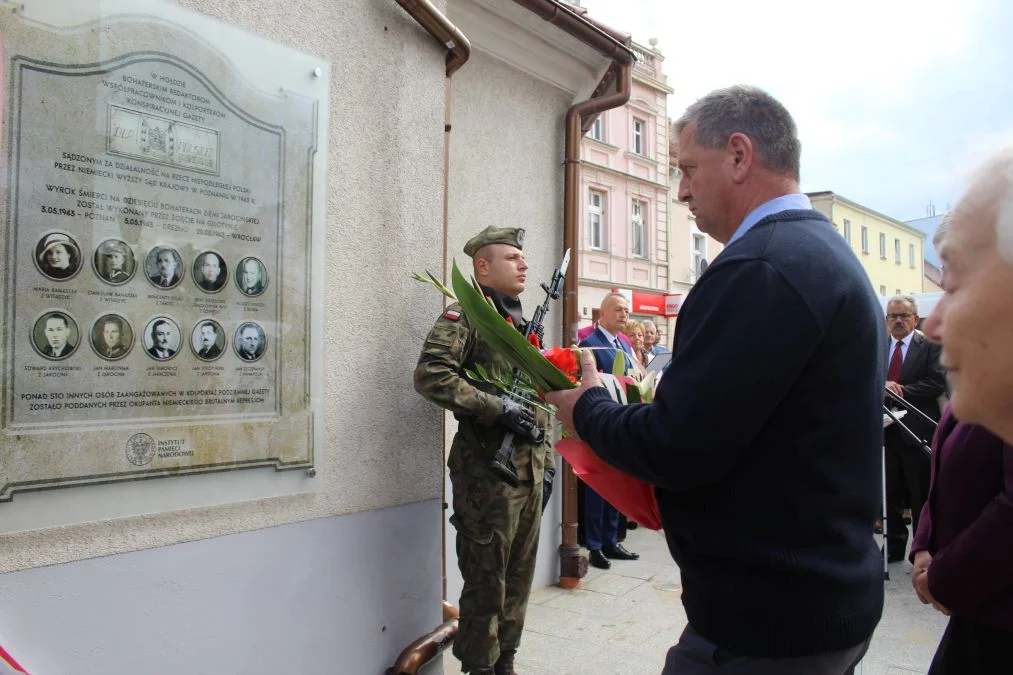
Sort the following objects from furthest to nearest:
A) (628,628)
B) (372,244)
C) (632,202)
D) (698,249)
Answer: (698,249), (632,202), (628,628), (372,244)

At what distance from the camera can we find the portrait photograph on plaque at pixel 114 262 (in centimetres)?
218

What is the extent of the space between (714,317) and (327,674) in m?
2.17

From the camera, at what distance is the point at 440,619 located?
3477 mm

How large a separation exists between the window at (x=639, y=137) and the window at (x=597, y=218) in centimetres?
300

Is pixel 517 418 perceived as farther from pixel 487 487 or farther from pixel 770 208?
pixel 770 208

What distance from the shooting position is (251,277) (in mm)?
2588

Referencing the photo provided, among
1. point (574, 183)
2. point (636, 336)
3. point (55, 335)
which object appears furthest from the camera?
point (636, 336)

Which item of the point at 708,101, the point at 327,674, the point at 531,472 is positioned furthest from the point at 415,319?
the point at 708,101

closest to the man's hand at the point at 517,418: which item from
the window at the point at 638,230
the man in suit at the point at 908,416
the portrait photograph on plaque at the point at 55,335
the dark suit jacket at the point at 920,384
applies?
the portrait photograph on plaque at the point at 55,335

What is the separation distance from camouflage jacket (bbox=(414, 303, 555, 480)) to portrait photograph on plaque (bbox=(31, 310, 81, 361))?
1375 mm

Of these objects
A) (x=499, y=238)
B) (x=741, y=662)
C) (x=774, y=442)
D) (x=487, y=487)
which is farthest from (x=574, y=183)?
(x=741, y=662)

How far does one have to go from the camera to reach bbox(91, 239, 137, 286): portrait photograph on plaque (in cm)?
218

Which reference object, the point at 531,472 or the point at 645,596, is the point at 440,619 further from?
the point at 645,596

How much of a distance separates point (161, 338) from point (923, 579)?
2390 mm
